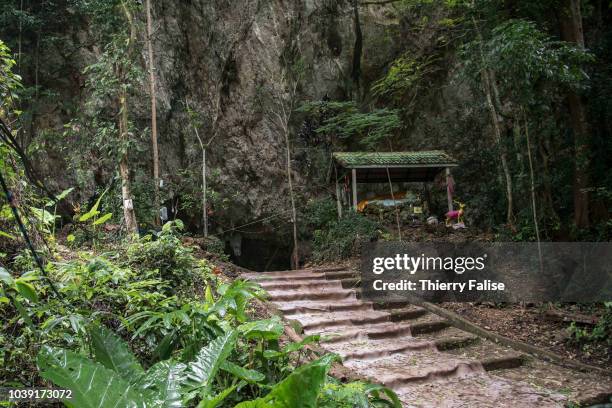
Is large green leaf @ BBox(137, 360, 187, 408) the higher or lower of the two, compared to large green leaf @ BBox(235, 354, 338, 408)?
lower

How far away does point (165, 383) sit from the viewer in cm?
163

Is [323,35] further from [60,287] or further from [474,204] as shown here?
[60,287]

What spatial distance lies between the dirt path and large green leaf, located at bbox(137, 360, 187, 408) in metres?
2.00

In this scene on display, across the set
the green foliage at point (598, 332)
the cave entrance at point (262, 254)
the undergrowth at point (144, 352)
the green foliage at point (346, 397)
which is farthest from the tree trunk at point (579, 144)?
the cave entrance at point (262, 254)

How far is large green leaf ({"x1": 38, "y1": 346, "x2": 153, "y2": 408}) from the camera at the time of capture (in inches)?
52.5

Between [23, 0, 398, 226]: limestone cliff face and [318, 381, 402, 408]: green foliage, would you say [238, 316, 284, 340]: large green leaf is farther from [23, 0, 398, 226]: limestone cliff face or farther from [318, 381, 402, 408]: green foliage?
[23, 0, 398, 226]: limestone cliff face

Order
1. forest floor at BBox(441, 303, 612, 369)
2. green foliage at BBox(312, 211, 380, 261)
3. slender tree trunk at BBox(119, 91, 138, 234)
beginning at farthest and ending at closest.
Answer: green foliage at BBox(312, 211, 380, 261) → slender tree trunk at BBox(119, 91, 138, 234) → forest floor at BBox(441, 303, 612, 369)

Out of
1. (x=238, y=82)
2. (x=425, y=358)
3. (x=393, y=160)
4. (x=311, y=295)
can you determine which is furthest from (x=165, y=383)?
(x=238, y=82)

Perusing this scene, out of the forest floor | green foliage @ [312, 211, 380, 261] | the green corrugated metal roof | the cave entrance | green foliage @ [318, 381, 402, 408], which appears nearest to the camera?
green foliage @ [318, 381, 402, 408]

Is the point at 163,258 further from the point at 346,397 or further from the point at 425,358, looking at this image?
the point at 425,358

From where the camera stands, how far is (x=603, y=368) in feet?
15.4

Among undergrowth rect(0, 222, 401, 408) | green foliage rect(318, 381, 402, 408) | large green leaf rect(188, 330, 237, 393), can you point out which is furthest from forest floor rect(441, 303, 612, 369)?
large green leaf rect(188, 330, 237, 393)

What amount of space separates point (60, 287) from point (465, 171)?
1152 cm

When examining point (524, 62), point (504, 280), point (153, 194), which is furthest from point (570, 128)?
point (153, 194)
